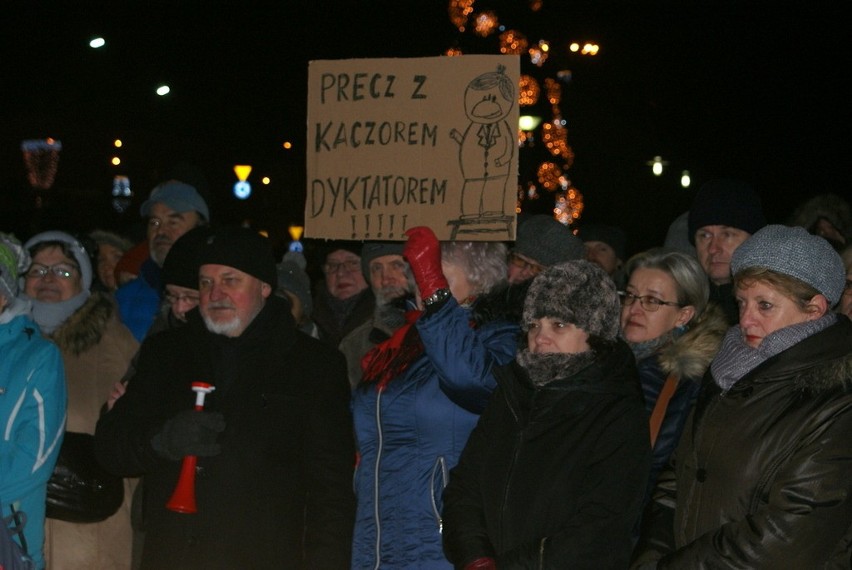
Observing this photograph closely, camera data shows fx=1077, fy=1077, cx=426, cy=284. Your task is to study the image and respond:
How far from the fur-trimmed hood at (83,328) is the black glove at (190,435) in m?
1.67

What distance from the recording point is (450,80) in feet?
15.5

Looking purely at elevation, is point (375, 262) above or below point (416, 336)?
above

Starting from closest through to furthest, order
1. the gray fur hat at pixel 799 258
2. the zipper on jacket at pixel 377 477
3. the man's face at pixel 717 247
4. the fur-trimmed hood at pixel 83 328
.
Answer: the gray fur hat at pixel 799 258
the zipper on jacket at pixel 377 477
the man's face at pixel 717 247
the fur-trimmed hood at pixel 83 328

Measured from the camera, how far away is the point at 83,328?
19.1 feet

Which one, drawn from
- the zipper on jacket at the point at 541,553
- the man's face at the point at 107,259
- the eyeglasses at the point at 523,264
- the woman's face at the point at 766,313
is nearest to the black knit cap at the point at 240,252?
the eyeglasses at the point at 523,264

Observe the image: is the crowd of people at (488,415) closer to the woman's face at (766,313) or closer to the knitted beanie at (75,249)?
the woman's face at (766,313)

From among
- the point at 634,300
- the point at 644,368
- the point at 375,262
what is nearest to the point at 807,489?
the point at 644,368

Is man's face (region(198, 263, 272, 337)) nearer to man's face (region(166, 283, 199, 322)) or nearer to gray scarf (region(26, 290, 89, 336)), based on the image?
man's face (region(166, 283, 199, 322))

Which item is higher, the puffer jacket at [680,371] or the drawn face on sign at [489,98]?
the drawn face on sign at [489,98]

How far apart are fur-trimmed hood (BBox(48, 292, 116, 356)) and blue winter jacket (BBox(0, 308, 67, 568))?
860 millimetres

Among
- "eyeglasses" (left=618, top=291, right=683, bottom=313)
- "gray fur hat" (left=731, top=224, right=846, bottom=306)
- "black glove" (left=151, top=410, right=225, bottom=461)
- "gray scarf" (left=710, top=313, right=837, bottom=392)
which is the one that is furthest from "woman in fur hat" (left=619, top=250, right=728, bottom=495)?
"black glove" (left=151, top=410, right=225, bottom=461)

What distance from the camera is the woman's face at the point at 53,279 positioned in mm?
5918

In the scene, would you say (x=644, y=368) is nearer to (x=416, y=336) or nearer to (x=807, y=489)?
(x=416, y=336)

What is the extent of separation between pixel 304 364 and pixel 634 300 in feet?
4.83
